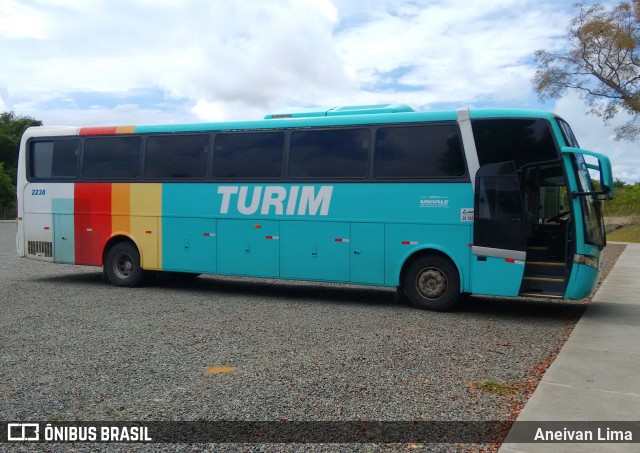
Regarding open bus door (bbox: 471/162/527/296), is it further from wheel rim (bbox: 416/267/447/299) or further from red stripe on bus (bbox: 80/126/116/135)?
red stripe on bus (bbox: 80/126/116/135)

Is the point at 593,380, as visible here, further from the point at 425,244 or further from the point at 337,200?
the point at 337,200

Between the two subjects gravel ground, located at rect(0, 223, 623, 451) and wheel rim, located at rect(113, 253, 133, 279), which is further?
wheel rim, located at rect(113, 253, 133, 279)

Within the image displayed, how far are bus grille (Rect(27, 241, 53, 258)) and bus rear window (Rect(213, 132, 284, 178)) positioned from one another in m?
4.52

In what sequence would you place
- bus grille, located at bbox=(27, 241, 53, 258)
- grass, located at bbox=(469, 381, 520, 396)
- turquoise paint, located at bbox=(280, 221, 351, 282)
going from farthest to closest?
bus grille, located at bbox=(27, 241, 53, 258) → turquoise paint, located at bbox=(280, 221, 351, 282) → grass, located at bbox=(469, 381, 520, 396)

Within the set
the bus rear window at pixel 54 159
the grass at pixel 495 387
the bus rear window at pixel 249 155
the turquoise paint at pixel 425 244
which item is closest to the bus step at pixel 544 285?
the turquoise paint at pixel 425 244

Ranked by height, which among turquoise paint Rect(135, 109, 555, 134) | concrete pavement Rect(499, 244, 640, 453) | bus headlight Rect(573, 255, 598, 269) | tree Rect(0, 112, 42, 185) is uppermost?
tree Rect(0, 112, 42, 185)

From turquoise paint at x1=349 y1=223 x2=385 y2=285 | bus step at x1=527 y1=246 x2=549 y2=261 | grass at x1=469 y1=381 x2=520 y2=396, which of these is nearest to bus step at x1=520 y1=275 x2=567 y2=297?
bus step at x1=527 y1=246 x2=549 y2=261

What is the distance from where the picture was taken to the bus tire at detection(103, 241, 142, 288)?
43.1 ft

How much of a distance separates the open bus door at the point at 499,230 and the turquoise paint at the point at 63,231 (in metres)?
8.52

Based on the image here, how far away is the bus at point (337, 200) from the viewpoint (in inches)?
388

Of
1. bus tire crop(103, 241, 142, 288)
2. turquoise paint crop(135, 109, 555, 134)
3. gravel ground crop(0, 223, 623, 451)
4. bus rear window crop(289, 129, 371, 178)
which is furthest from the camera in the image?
bus tire crop(103, 241, 142, 288)

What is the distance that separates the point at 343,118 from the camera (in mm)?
11219

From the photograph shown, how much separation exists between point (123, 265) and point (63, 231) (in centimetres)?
159

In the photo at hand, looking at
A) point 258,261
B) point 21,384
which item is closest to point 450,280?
point 258,261
